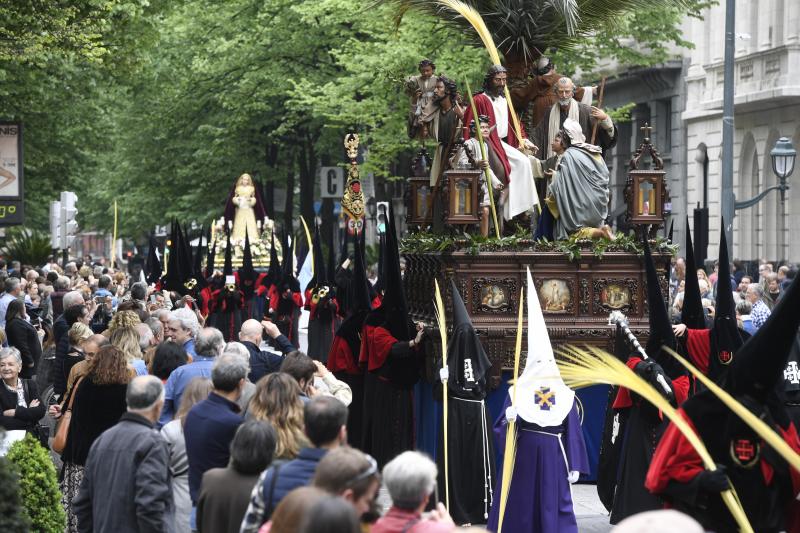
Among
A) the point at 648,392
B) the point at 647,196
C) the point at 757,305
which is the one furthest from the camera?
the point at 757,305

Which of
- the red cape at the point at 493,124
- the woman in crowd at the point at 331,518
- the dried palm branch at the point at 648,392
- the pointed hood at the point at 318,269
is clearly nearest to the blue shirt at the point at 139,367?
the dried palm branch at the point at 648,392

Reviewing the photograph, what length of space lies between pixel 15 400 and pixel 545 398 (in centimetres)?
376

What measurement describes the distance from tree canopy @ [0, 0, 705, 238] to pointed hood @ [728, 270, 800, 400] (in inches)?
551

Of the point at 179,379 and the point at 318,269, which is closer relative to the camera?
the point at 179,379

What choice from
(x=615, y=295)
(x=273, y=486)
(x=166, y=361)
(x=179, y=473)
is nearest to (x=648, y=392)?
(x=273, y=486)

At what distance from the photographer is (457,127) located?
16.2 metres

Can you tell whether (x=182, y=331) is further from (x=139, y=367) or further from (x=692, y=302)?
(x=692, y=302)

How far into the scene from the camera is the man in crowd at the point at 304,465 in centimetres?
693

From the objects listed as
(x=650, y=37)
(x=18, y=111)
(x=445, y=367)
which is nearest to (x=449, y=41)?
(x=650, y=37)

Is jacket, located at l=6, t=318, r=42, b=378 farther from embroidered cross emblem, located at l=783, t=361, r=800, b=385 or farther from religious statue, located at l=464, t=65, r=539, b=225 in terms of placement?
embroidered cross emblem, located at l=783, t=361, r=800, b=385

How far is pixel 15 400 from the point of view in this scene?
36.9ft

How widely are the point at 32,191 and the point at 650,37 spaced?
672 inches

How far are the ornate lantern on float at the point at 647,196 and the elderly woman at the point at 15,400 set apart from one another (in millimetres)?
6781

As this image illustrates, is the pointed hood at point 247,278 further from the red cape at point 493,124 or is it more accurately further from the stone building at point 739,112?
the stone building at point 739,112
